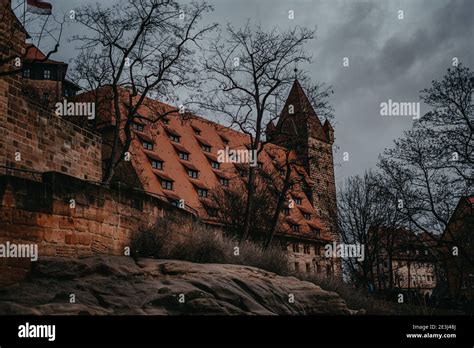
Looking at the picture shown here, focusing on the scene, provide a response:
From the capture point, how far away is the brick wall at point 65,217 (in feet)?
31.3

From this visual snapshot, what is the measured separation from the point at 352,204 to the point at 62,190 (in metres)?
25.3

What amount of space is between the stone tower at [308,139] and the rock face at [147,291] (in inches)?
398

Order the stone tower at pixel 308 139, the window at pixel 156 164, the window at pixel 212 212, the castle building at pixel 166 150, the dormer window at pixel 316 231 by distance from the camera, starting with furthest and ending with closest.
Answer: the dormer window at pixel 316 231 → the window at pixel 156 164 → the window at pixel 212 212 → the stone tower at pixel 308 139 → the castle building at pixel 166 150

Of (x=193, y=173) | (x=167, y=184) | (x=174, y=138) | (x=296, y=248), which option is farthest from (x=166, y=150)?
(x=296, y=248)

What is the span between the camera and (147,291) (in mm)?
9445

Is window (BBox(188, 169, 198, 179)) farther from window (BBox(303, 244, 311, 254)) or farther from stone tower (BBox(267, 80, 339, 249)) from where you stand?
window (BBox(303, 244, 311, 254))

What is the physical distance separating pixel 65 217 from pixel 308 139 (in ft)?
90.8

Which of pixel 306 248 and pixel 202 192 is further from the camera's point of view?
pixel 306 248

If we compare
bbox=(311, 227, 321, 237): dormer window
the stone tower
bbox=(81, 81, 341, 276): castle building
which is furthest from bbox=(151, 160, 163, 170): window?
bbox=(311, 227, 321, 237): dormer window

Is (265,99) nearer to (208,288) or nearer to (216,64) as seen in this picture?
(216,64)

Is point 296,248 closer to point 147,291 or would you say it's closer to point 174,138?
point 174,138

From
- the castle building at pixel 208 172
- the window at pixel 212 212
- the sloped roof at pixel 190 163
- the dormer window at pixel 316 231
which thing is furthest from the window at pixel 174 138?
the dormer window at pixel 316 231

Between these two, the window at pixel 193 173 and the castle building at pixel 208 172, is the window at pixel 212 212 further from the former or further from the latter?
the window at pixel 193 173

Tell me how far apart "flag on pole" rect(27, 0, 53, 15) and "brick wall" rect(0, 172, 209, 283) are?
4273 millimetres
